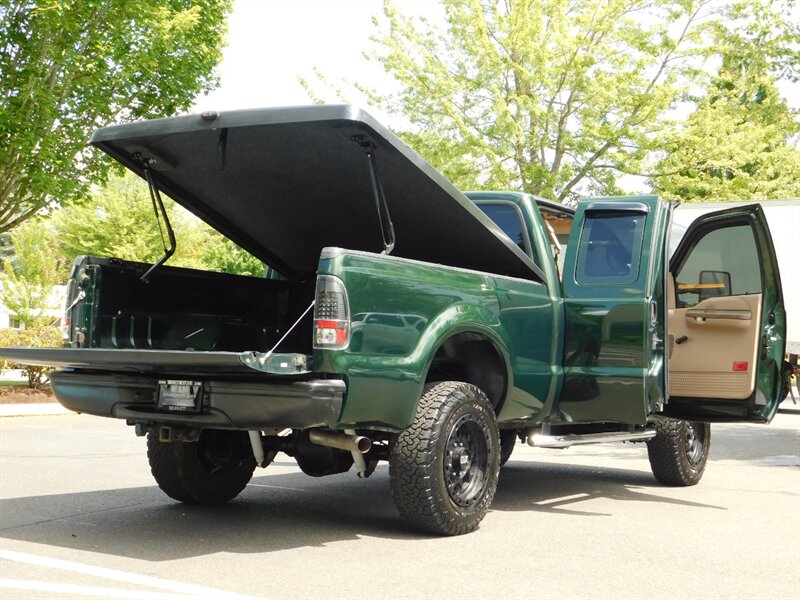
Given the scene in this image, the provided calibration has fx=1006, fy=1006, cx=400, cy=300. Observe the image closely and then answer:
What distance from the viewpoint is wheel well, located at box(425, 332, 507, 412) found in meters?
6.78

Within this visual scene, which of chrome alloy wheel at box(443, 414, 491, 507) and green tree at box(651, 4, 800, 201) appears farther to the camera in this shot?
green tree at box(651, 4, 800, 201)

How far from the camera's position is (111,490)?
7.80 m

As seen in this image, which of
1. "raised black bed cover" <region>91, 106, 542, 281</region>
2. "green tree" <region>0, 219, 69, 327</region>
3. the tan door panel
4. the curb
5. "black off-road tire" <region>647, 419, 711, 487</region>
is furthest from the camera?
"green tree" <region>0, 219, 69, 327</region>

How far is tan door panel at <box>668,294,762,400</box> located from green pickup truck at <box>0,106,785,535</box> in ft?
0.05

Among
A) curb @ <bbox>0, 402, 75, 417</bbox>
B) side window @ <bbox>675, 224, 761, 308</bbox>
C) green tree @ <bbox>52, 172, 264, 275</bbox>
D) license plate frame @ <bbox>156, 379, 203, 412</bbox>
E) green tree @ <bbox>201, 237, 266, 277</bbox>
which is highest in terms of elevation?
green tree @ <bbox>52, 172, 264, 275</bbox>

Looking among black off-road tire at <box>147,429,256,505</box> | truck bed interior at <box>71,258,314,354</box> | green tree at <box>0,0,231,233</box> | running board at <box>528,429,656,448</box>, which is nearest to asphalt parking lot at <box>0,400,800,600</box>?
black off-road tire at <box>147,429,256,505</box>

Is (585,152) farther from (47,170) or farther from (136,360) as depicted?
(136,360)

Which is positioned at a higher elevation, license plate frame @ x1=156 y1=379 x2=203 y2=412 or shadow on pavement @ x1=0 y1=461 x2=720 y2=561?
license plate frame @ x1=156 y1=379 x2=203 y2=412

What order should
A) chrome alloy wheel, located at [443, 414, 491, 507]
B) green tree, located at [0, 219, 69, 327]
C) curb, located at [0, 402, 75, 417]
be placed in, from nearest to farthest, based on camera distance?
chrome alloy wheel, located at [443, 414, 491, 507] < curb, located at [0, 402, 75, 417] < green tree, located at [0, 219, 69, 327]

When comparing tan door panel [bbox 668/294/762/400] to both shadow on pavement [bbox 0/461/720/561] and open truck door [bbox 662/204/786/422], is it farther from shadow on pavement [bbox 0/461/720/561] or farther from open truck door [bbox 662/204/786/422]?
shadow on pavement [bbox 0/461/720/561]

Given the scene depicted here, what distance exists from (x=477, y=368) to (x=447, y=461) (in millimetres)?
1057

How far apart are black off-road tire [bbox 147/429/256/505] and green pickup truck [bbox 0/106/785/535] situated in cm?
1

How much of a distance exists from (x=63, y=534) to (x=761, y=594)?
12.7ft

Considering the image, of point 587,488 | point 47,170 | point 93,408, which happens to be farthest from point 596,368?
point 47,170
